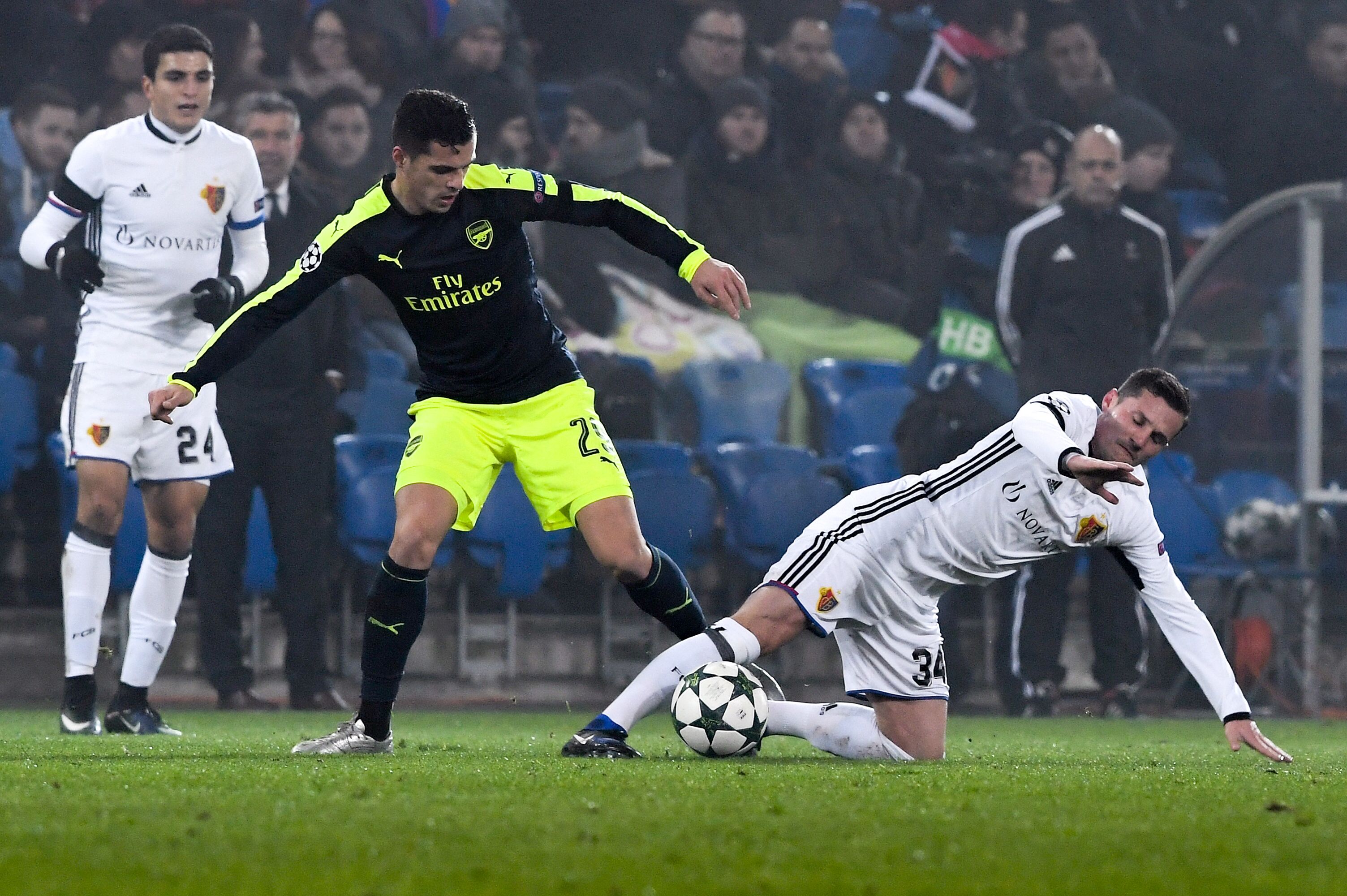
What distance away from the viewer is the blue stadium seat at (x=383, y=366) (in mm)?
10062

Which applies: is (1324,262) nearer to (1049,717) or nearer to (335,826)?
(1049,717)

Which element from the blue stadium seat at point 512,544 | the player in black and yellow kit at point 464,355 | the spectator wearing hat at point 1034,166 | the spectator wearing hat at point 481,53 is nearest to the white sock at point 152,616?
the player in black and yellow kit at point 464,355

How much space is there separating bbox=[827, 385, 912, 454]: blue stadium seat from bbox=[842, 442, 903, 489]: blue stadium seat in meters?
0.07

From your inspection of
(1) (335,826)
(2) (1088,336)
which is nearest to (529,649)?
(2) (1088,336)

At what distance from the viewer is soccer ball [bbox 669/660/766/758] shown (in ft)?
17.2

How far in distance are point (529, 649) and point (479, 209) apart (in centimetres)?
506

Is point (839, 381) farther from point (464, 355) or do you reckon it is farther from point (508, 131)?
point (464, 355)

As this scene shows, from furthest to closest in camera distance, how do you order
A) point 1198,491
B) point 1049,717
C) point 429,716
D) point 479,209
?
point 1198,491, point 1049,717, point 429,716, point 479,209

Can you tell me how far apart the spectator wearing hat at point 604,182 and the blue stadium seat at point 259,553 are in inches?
84.6

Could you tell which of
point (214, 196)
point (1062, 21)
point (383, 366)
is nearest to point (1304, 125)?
point (1062, 21)

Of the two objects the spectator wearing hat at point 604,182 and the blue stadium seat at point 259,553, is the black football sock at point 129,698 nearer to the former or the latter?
the blue stadium seat at point 259,553

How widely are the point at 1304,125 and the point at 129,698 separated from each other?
8.08 metres

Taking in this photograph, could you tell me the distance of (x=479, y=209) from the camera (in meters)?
5.39

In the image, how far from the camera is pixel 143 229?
22.9ft
